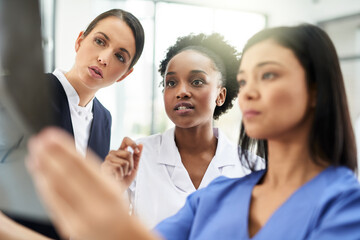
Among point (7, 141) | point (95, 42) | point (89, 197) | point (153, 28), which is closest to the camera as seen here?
point (89, 197)

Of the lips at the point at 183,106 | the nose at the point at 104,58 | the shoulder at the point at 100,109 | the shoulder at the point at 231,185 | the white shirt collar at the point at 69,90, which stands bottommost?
the shoulder at the point at 231,185

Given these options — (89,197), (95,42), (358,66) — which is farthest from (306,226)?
(358,66)

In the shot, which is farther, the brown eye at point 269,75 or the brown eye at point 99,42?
the brown eye at point 99,42

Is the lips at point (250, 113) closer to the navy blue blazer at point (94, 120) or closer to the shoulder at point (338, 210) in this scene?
the shoulder at point (338, 210)

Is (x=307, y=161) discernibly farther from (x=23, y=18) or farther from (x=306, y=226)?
(x=23, y=18)

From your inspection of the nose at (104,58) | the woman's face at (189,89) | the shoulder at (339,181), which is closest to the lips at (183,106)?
the woman's face at (189,89)

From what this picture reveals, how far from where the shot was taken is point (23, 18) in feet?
0.63

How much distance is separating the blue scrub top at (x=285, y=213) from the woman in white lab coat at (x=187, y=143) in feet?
0.30

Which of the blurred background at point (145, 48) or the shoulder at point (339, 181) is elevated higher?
the blurred background at point (145, 48)

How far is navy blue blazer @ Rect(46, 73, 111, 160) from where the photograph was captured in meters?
0.45

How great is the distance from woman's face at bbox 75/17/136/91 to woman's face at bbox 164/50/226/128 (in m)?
0.06

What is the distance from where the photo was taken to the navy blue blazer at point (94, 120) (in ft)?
1.47

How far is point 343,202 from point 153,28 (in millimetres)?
455

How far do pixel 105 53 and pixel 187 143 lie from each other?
0.54 feet
